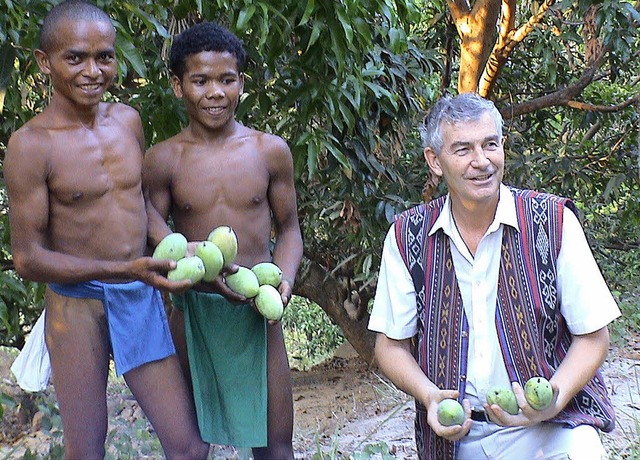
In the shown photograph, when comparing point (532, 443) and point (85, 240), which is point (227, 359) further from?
point (532, 443)

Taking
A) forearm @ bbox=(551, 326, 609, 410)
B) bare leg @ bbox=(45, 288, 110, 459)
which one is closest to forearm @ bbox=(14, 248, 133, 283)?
bare leg @ bbox=(45, 288, 110, 459)

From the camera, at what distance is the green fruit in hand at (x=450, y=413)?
2180 millimetres

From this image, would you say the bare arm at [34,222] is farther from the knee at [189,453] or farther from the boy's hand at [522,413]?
the boy's hand at [522,413]

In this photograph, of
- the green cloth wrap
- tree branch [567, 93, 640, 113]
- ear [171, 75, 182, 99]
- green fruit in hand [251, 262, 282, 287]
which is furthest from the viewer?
tree branch [567, 93, 640, 113]

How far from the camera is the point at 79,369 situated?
241cm

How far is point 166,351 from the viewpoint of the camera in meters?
2.52

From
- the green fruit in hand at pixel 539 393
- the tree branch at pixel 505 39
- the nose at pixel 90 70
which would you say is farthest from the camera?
the tree branch at pixel 505 39

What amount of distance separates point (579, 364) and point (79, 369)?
4.37 ft

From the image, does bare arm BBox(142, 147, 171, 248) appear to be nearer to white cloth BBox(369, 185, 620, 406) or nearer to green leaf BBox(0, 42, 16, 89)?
green leaf BBox(0, 42, 16, 89)

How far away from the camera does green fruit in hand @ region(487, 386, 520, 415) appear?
2.17 m

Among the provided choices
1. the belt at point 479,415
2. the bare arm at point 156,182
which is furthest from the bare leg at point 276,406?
the belt at point 479,415

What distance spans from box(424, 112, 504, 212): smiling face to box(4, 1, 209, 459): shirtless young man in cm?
89

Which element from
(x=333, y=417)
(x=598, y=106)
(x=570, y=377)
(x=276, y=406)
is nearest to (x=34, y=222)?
(x=276, y=406)

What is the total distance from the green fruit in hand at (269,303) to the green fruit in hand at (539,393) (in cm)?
70
